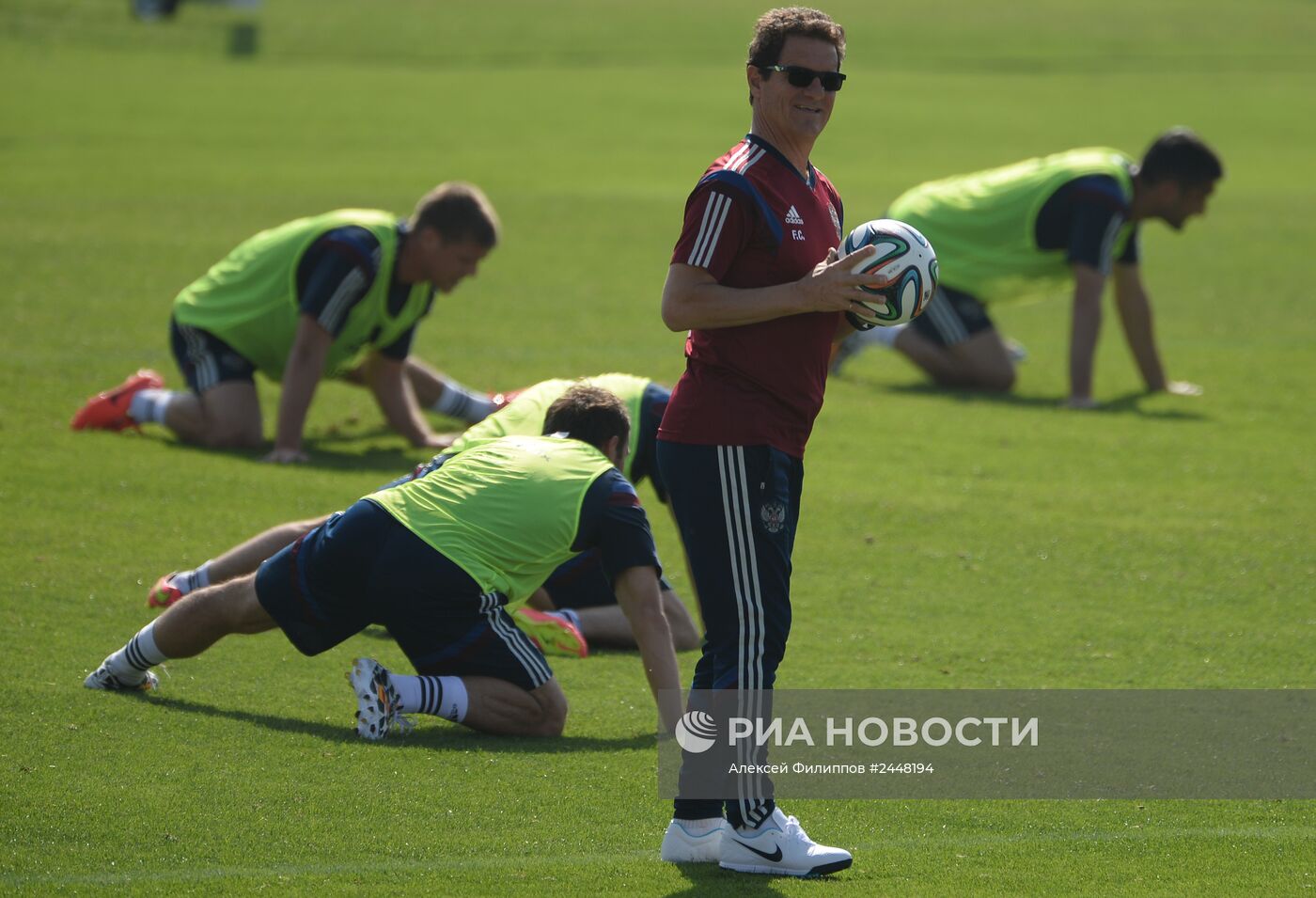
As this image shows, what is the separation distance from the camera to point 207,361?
998 cm

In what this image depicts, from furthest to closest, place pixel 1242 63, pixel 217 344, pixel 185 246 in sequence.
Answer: pixel 1242 63, pixel 185 246, pixel 217 344

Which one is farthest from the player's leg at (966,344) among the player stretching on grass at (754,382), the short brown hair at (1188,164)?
the player stretching on grass at (754,382)

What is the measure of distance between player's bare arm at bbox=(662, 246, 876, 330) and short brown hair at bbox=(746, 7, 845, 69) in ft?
1.97

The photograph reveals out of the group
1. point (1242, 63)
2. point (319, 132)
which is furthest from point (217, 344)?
point (1242, 63)

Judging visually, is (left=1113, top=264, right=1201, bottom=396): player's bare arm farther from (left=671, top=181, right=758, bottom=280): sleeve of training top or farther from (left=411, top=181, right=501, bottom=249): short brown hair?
(left=671, top=181, right=758, bottom=280): sleeve of training top

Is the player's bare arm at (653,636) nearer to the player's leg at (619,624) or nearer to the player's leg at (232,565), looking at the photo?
the player's leg at (619,624)

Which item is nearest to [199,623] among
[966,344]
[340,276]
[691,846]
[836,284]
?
[691,846]

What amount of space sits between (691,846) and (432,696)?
140 cm

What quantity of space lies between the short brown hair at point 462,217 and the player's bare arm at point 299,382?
942 mm

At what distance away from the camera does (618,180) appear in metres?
22.5

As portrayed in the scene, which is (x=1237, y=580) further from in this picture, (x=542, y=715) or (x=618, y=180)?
(x=618, y=180)

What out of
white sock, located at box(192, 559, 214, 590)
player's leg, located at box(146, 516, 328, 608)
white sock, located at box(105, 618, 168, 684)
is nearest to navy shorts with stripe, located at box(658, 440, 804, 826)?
white sock, located at box(105, 618, 168, 684)

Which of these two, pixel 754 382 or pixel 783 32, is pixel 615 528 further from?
pixel 783 32

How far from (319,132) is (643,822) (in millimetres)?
22833
